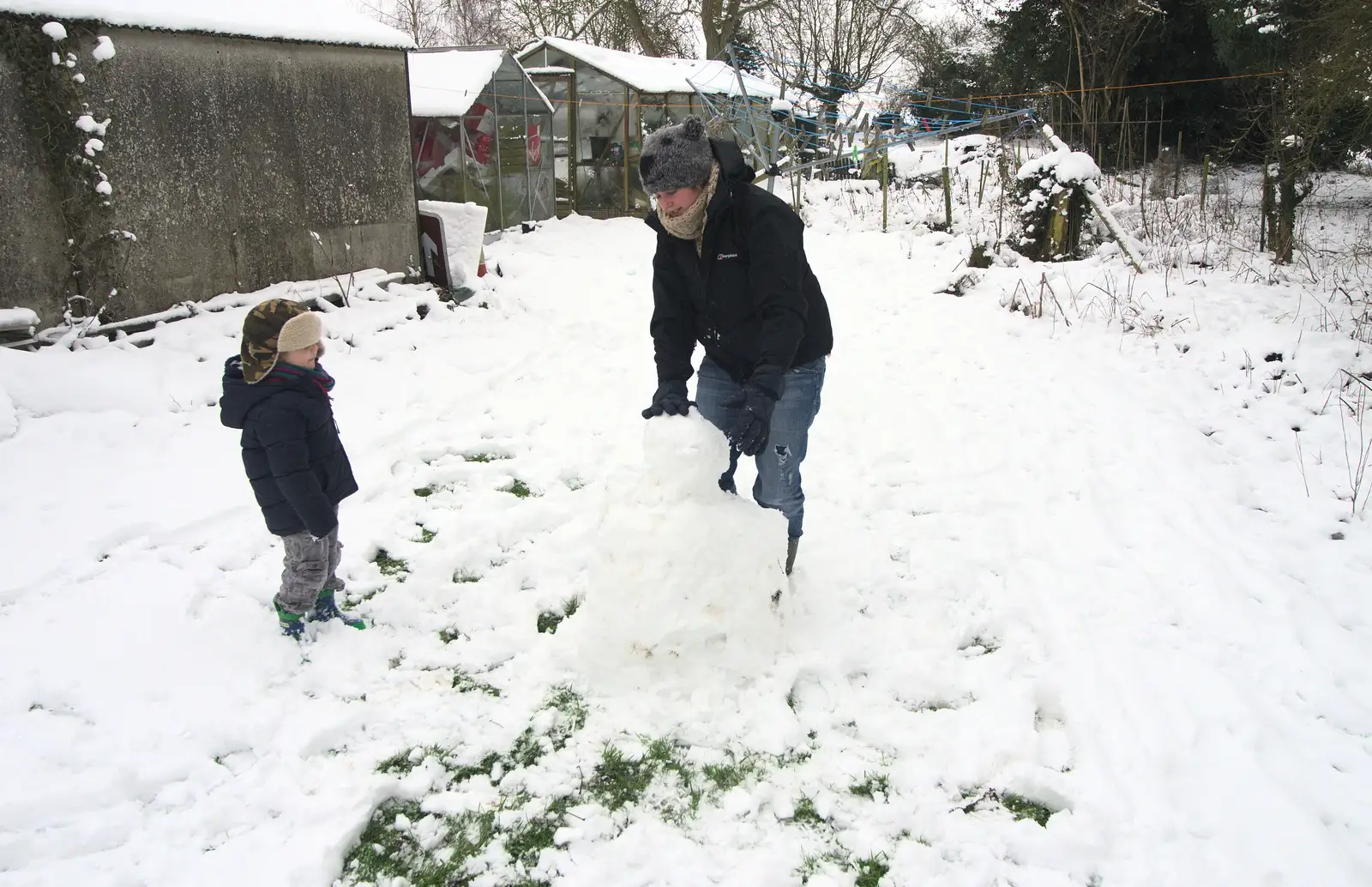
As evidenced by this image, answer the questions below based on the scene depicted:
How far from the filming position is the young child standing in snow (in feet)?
10.3

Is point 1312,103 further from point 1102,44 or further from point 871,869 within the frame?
point 1102,44

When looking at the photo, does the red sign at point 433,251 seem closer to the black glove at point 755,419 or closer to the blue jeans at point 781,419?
the blue jeans at point 781,419

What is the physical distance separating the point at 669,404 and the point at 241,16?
6.55m

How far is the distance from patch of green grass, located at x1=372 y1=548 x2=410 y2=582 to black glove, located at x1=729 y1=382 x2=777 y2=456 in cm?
182

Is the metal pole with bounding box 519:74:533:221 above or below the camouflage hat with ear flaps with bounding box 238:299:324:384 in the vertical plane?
above

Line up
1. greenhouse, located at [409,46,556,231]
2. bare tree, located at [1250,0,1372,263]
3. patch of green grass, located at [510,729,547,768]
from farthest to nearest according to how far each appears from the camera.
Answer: greenhouse, located at [409,46,556,231] → bare tree, located at [1250,0,1372,263] → patch of green grass, located at [510,729,547,768]

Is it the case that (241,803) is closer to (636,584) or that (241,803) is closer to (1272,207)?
(636,584)

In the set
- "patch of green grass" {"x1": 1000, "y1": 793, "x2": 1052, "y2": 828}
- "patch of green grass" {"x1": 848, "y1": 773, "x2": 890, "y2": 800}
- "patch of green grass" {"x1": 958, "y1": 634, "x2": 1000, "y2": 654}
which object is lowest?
"patch of green grass" {"x1": 1000, "y1": 793, "x2": 1052, "y2": 828}

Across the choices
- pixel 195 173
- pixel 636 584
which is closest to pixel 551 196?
pixel 195 173

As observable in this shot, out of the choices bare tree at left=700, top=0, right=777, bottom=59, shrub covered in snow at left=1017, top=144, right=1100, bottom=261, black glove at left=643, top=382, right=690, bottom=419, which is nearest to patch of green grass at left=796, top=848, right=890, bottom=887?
black glove at left=643, top=382, right=690, bottom=419

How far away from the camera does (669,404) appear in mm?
3211

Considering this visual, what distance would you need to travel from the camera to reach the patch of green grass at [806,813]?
102 inches

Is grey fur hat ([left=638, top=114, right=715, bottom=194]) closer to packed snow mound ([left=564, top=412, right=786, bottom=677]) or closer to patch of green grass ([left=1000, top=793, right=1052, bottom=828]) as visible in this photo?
packed snow mound ([left=564, top=412, right=786, bottom=677])

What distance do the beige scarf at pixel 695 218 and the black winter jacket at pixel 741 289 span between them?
0.08 ft
